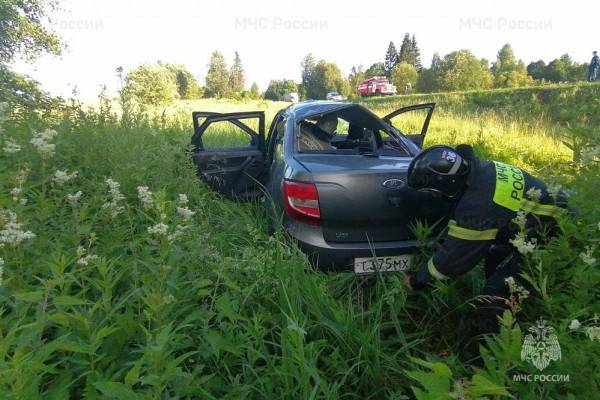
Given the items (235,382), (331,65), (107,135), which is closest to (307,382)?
(235,382)

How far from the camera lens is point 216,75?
245 ft

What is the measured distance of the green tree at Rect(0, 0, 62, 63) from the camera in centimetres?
714

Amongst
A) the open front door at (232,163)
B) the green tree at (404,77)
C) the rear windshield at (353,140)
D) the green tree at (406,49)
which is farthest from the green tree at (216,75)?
the rear windshield at (353,140)

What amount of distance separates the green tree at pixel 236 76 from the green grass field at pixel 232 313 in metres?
82.4

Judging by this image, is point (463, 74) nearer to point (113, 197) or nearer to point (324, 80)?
point (324, 80)

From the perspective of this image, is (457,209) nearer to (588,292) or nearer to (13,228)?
(588,292)

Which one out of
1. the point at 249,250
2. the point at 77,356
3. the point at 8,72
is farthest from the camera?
the point at 8,72

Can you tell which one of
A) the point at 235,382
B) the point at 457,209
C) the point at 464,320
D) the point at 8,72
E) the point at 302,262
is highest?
the point at 8,72

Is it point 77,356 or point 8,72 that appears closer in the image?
point 77,356

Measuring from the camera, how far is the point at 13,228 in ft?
6.06

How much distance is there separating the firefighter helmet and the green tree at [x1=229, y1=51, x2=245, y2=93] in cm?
8247

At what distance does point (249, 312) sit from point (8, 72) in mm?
Result: 6142

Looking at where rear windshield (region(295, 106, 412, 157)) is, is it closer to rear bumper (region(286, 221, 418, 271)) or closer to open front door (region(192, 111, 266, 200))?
open front door (region(192, 111, 266, 200))

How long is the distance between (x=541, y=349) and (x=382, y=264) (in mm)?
1316
